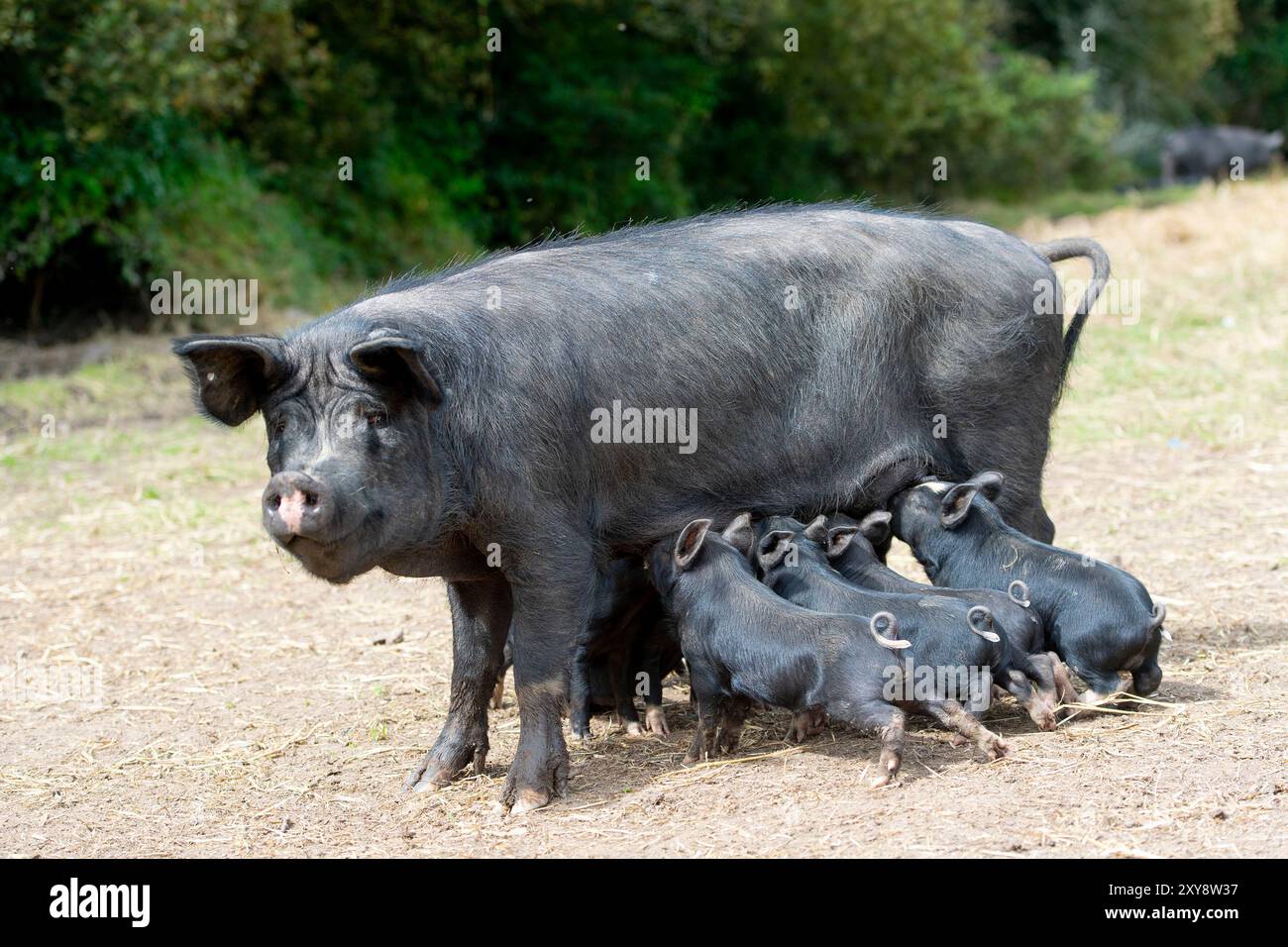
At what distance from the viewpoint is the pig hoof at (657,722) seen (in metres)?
5.70

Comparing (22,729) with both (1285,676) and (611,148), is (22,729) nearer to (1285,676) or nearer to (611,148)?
(1285,676)

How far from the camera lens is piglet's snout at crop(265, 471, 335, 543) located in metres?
4.25

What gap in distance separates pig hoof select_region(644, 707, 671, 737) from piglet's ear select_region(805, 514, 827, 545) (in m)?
0.90

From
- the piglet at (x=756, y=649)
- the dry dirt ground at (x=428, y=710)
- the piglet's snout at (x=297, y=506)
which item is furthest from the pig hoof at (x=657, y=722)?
the piglet's snout at (x=297, y=506)

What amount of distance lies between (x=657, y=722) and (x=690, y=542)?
891 millimetres

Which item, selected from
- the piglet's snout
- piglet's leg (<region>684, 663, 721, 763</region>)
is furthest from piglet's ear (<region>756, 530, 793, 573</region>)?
the piglet's snout

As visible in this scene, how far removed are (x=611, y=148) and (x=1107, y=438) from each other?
12.3m

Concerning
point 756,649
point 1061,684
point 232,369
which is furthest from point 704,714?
point 232,369

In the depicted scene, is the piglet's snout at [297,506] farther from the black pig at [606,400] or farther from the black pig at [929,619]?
the black pig at [929,619]

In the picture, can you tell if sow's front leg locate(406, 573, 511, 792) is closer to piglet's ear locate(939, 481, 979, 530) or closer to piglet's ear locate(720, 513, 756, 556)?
piglet's ear locate(720, 513, 756, 556)

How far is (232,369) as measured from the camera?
15.1ft

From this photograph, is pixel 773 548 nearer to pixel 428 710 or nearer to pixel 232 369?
pixel 428 710

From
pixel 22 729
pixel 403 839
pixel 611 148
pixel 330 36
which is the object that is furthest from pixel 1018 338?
pixel 611 148

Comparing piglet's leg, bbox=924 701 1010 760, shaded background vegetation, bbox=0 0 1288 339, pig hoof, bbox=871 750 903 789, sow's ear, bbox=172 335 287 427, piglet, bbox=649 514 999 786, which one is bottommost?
pig hoof, bbox=871 750 903 789
